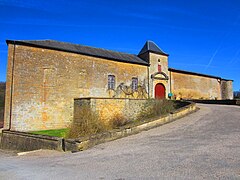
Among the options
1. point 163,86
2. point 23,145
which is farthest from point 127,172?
point 163,86


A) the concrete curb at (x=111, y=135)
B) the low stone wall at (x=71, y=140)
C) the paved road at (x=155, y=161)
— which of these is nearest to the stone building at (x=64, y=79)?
the low stone wall at (x=71, y=140)

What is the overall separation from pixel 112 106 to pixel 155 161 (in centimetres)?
882

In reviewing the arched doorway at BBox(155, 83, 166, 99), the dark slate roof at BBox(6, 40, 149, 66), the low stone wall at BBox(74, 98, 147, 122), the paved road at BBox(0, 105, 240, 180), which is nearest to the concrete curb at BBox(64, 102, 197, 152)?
the paved road at BBox(0, 105, 240, 180)

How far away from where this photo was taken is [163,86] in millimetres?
21266

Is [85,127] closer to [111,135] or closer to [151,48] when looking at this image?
[111,135]

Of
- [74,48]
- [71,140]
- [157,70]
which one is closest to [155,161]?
[71,140]

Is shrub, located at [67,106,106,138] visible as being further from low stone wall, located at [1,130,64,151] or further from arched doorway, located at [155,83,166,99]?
arched doorway, located at [155,83,166,99]

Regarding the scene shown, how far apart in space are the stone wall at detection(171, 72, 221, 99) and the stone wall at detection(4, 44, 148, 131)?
9.53 m

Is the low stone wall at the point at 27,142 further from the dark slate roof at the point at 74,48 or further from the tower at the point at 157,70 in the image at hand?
the tower at the point at 157,70

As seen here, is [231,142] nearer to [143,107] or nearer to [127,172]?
[127,172]

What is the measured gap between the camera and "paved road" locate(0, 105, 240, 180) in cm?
369

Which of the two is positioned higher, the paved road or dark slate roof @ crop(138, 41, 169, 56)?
dark slate roof @ crop(138, 41, 169, 56)

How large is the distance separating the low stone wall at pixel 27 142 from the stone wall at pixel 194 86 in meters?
16.8

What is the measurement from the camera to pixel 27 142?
9695 millimetres
